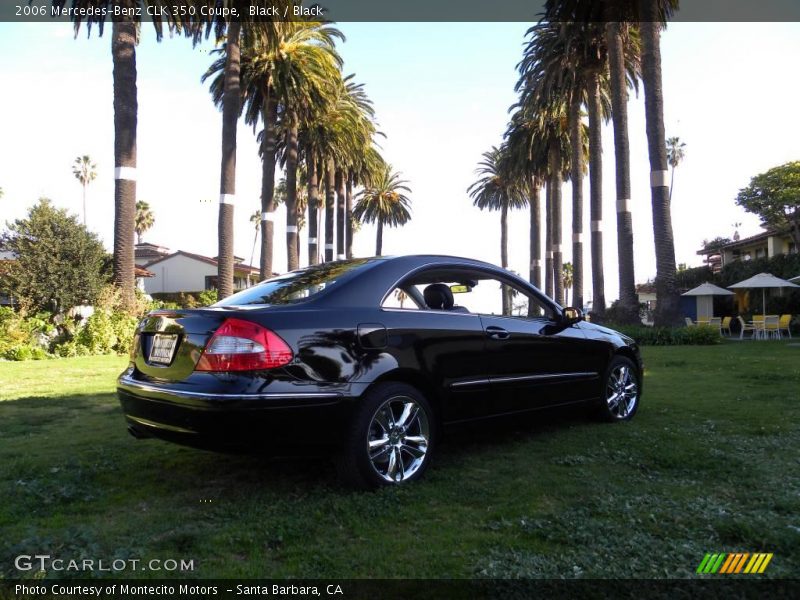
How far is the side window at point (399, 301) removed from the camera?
4.00 meters

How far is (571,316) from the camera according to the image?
5156mm

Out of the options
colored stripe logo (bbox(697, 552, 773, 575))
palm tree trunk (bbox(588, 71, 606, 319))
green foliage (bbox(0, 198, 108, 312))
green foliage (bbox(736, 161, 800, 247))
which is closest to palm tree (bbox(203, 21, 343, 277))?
green foliage (bbox(0, 198, 108, 312))

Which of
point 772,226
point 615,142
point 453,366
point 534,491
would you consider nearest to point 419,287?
point 453,366

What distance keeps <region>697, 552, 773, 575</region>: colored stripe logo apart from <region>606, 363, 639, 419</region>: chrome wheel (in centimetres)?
293

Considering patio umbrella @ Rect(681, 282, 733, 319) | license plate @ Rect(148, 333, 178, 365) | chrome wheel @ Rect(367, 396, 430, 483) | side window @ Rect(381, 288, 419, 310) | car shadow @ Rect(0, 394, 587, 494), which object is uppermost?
patio umbrella @ Rect(681, 282, 733, 319)

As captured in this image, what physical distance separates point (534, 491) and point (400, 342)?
123 centimetres

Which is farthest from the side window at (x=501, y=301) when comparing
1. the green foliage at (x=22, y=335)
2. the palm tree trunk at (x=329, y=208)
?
the palm tree trunk at (x=329, y=208)

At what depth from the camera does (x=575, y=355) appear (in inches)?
204

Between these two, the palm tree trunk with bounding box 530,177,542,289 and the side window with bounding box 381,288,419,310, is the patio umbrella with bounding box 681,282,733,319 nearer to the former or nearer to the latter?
the palm tree trunk with bounding box 530,177,542,289

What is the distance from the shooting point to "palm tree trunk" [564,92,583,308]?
26.6 meters

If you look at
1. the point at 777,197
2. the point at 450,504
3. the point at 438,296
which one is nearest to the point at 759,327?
the point at 777,197

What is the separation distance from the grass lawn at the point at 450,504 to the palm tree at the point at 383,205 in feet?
173

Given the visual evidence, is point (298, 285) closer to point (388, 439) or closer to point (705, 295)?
point (388, 439)

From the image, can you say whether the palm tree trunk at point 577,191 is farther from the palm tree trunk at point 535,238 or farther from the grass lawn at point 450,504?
the grass lawn at point 450,504
